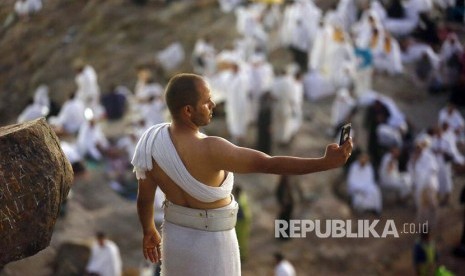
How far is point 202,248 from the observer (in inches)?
140

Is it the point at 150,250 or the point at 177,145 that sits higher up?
the point at 177,145

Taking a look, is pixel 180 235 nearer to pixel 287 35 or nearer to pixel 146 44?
pixel 287 35

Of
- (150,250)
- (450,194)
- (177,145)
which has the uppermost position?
(177,145)

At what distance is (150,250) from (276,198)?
10408mm

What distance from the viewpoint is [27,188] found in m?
3.82

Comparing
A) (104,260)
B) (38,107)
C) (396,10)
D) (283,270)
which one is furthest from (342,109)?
(104,260)

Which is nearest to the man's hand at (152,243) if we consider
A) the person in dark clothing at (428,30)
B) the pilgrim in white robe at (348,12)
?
the person in dark clothing at (428,30)

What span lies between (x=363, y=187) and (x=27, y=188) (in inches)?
415

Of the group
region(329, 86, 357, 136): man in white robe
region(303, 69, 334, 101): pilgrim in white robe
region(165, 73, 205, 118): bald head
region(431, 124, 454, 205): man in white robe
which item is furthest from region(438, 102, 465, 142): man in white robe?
region(165, 73, 205, 118): bald head

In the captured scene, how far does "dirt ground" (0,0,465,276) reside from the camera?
12.6m

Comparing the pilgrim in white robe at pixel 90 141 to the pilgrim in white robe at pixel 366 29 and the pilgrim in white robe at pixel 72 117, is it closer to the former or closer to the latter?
the pilgrim in white robe at pixel 72 117

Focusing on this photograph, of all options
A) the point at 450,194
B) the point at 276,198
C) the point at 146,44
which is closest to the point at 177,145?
the point at 276,198

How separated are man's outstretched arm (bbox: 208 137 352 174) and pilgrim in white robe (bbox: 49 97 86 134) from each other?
36.3ft

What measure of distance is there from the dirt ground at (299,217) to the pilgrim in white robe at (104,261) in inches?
18.3
